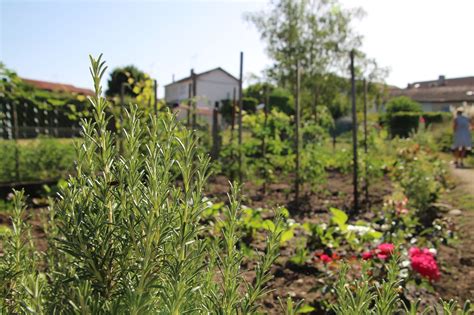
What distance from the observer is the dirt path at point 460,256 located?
3755mm

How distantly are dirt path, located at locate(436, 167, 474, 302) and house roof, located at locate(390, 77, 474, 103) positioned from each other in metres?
38.2

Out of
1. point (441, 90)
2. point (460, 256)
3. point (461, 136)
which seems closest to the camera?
point (460, 256)

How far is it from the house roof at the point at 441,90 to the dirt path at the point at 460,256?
125 feet

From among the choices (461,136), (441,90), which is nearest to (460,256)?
(461,136)

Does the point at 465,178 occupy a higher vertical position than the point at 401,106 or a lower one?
lower

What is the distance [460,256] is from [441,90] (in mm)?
51867

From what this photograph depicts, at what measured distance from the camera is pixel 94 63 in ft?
3.05

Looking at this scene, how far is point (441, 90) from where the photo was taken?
50.6m

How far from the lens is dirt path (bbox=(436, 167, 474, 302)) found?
376 cm

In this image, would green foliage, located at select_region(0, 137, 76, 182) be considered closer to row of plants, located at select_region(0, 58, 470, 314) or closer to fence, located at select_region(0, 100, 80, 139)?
fence, located at select_region(0, 100, 80, 139)

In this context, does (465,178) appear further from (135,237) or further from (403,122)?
(403,122)

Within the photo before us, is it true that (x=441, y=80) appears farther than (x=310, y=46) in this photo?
Yes

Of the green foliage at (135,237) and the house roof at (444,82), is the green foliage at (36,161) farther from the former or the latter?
the house roof at (444,82)

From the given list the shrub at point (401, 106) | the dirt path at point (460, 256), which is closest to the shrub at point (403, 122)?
the shrub at point (401, 106)
